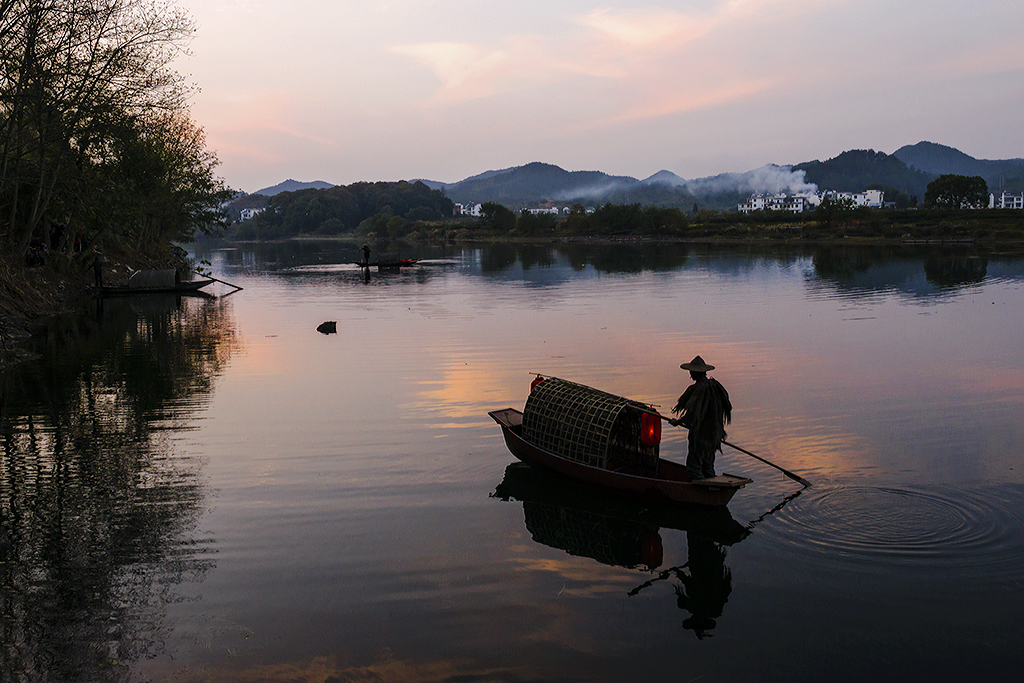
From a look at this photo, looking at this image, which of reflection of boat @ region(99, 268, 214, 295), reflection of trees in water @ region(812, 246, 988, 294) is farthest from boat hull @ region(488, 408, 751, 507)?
reflection of trees in water @ region(812, 246, 988, 294)

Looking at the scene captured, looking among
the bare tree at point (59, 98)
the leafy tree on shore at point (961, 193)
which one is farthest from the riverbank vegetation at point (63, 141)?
the leafy tree on shore at point (961, 193)

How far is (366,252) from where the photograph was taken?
91.9m

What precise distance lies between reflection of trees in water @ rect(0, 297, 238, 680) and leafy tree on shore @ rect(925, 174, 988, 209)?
17872cm

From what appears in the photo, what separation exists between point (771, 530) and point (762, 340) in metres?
23.1

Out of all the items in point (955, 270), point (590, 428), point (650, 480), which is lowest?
point (650, 480)

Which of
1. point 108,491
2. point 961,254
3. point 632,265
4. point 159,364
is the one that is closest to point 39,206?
point 159,364

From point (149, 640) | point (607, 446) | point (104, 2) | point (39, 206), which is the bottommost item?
point (149, 640)

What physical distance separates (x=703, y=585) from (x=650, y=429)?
12.1ft

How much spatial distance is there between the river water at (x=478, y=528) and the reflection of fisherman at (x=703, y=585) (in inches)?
2.6

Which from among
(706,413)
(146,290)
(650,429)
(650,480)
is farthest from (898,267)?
(650,480)

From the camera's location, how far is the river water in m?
10.4

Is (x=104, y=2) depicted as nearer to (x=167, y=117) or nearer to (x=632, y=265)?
(x=167, y=117)

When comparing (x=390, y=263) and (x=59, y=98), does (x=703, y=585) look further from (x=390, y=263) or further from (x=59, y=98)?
(x=390, y=263)

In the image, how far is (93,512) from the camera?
15.0 metres
